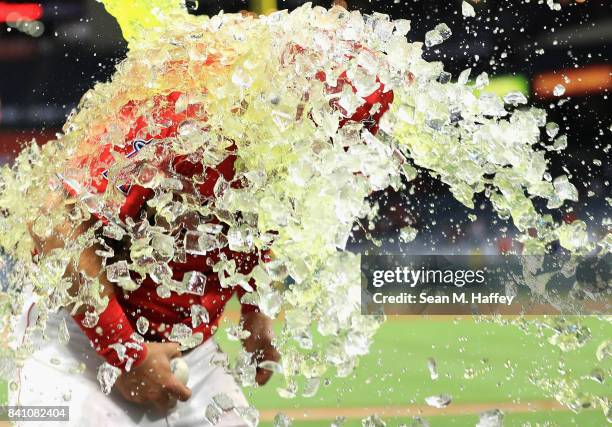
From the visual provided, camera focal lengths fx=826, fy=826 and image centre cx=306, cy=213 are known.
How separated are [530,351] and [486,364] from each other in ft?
5.60

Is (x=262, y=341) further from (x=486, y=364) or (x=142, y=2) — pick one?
(x=486, y=364)

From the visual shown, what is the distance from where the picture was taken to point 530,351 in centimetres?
900

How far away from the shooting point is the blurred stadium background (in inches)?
232

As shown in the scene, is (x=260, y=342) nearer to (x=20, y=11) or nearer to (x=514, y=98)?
(x=514, y=98)

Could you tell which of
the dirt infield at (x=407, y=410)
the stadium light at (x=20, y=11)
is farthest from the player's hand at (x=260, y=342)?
the stadium light at (x=20, y=11)

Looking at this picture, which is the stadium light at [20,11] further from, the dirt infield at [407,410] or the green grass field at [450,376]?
the dirt infield at [407,410]

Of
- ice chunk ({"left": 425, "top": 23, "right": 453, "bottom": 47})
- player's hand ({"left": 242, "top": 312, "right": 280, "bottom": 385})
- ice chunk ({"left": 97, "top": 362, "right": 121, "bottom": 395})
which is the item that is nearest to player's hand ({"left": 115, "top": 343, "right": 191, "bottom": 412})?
ice chunk ({"left": 97, "top": 362, "right": 121, "bottom": 395})

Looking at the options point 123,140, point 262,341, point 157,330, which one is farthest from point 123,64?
point 262,341

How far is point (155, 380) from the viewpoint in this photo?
201 centimetres

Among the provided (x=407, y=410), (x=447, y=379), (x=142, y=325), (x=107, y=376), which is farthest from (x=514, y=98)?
(x=447, y=379)

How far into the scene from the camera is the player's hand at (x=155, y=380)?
200cm

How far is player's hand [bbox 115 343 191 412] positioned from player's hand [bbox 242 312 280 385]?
0.31 metres

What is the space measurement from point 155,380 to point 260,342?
1.35 feet

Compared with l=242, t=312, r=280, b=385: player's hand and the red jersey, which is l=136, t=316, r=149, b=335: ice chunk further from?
l=242, t=312, r=280, b=385: player's hand
